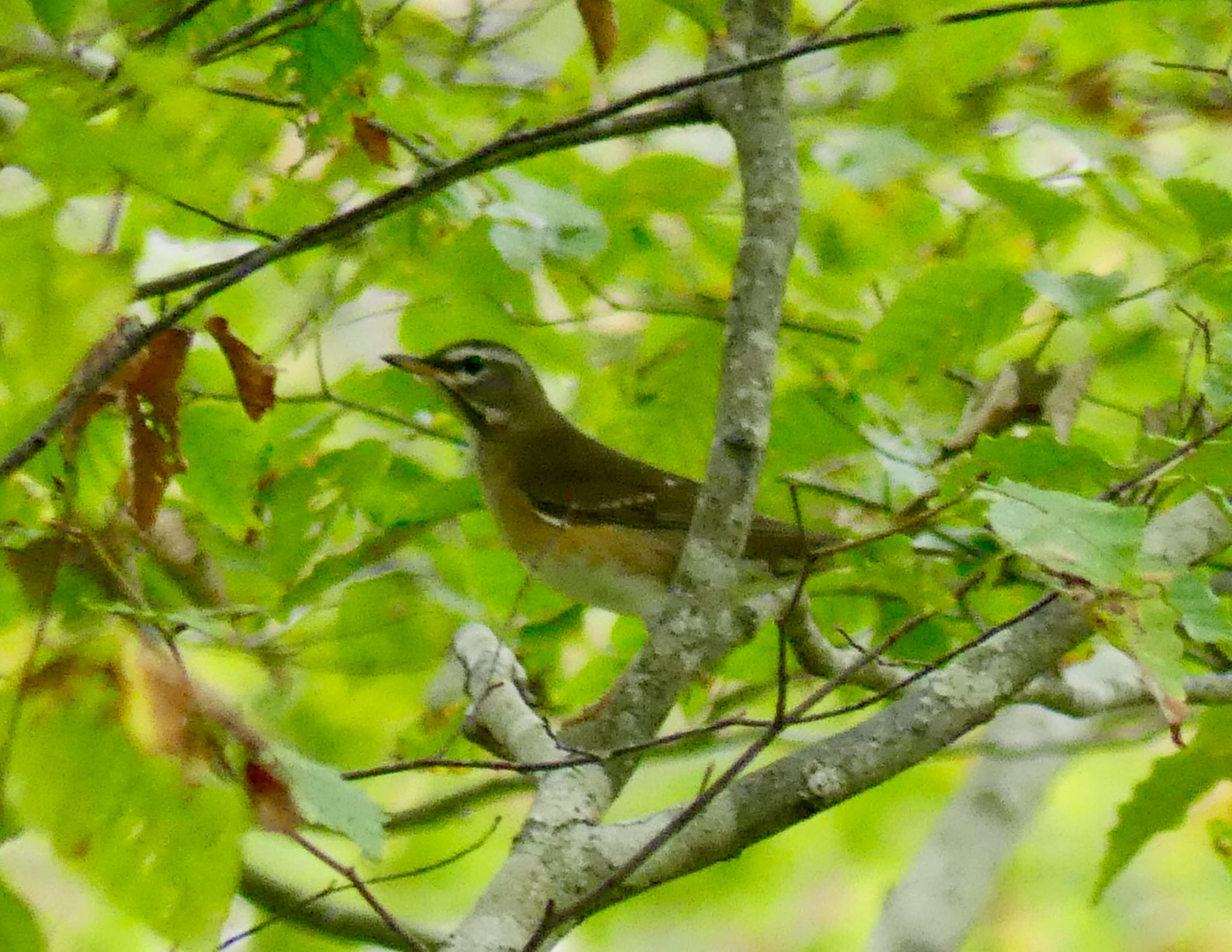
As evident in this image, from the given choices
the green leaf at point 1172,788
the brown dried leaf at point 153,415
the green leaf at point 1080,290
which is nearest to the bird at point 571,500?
the green leaf at point 1080,290

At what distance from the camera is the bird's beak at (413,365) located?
3.76 m

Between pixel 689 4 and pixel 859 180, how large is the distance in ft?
2.47

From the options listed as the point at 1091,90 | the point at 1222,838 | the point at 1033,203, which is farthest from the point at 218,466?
the point at 1091,90

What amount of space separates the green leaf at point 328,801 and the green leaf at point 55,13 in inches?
33.6

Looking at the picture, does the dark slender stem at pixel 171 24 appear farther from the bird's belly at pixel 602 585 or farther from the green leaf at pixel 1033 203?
the bird's belly at pixel 602 585

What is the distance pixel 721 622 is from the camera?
8.70 feet

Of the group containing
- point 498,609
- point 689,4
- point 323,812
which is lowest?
point 498,609

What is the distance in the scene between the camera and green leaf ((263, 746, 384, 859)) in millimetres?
1652

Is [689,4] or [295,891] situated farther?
[295,891]

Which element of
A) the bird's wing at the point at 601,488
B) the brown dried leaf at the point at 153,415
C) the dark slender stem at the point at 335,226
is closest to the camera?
the dark slender stem at the point at 335,226

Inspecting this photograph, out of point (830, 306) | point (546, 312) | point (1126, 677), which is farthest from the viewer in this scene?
point (546, 312)

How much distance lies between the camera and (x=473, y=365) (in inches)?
161

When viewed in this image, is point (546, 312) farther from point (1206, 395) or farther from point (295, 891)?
point (1206, 395)

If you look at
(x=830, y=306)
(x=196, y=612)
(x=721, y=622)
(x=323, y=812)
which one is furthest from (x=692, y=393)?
(x=323, y=812)
